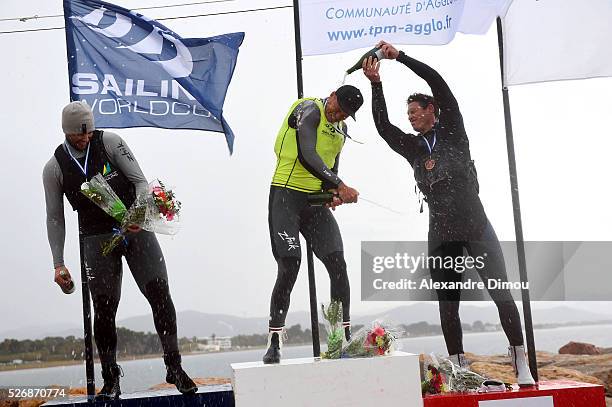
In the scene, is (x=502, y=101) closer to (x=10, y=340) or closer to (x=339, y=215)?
(x=339, y=215)

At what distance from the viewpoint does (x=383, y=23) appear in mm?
4930

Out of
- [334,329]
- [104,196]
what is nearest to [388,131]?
[334,329]

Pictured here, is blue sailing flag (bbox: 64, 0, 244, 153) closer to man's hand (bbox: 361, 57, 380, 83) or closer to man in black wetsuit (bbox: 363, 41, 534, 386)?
man's hand (bbox: 361, 57, 380, 83)

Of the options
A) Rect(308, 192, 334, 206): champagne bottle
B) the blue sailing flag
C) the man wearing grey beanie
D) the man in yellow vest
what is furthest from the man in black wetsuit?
the man wearing grey beanie

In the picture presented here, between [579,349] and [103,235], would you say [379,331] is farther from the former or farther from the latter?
[579,349]

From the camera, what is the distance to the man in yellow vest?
4.34m

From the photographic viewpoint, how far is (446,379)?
14.1 feet

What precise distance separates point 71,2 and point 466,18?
281 centimetres

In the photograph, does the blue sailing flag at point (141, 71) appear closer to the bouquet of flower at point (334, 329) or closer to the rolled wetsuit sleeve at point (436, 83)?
the rolled wetsuit sleeve at point (436, 83)

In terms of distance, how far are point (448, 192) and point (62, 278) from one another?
8.38ft

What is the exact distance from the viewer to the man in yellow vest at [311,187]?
4.34 meters

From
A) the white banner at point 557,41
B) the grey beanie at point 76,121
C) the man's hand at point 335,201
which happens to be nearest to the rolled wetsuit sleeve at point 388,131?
the man's hand at point 335,201

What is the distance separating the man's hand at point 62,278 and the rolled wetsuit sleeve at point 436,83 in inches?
102

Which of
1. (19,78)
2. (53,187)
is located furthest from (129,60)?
(19,78)
